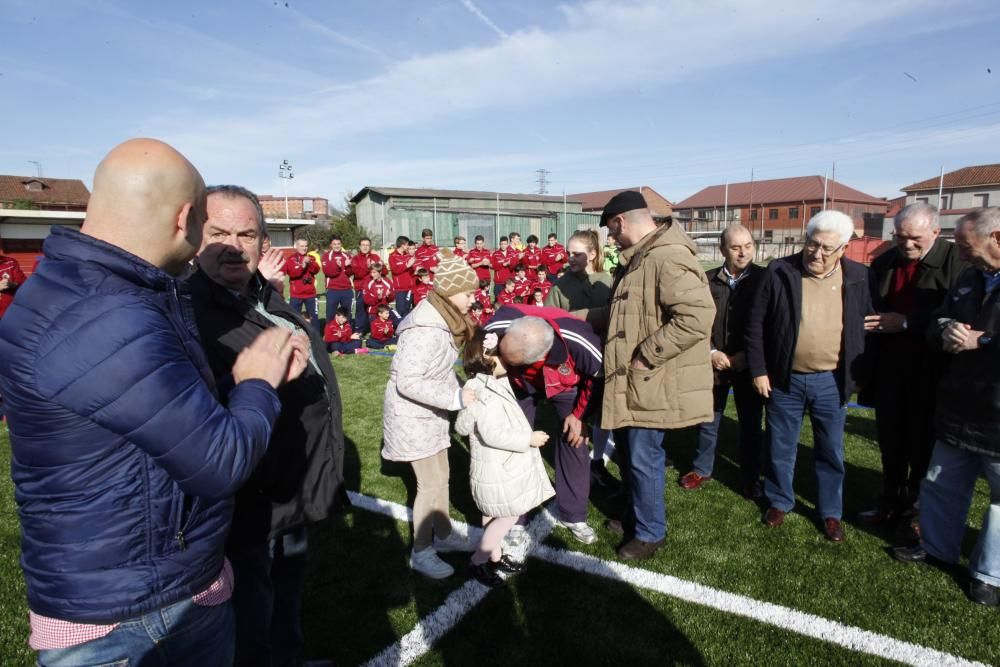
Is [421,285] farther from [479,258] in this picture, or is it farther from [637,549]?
[637,549]

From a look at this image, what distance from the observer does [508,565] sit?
3.41m

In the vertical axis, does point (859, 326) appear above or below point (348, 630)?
above

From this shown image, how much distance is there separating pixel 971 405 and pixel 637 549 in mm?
1978

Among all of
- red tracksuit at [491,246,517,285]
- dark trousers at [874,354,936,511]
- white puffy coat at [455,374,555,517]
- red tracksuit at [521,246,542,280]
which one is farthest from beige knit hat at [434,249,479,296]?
red tracksuit at [521,246,542,280]

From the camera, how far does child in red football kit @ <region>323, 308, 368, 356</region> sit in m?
10.2

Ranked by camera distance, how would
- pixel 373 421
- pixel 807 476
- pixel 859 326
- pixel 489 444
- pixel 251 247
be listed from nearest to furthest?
pixel 251 247
pixel 489 444
pixel 859 326
pixel 807 476
pixel 373 421

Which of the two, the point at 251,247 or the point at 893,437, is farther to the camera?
the point at 893,437

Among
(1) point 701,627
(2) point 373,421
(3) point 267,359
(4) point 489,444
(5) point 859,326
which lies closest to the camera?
(3) point 267,359

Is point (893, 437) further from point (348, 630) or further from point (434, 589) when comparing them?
point (348, 630)

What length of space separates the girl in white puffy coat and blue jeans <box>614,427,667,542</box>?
2.05 feet

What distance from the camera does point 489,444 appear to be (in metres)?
3.14

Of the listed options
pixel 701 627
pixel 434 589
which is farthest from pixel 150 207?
pixel 701 627

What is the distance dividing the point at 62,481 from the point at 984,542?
161 inches

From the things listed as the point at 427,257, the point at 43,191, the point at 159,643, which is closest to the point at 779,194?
the point at 427,257
